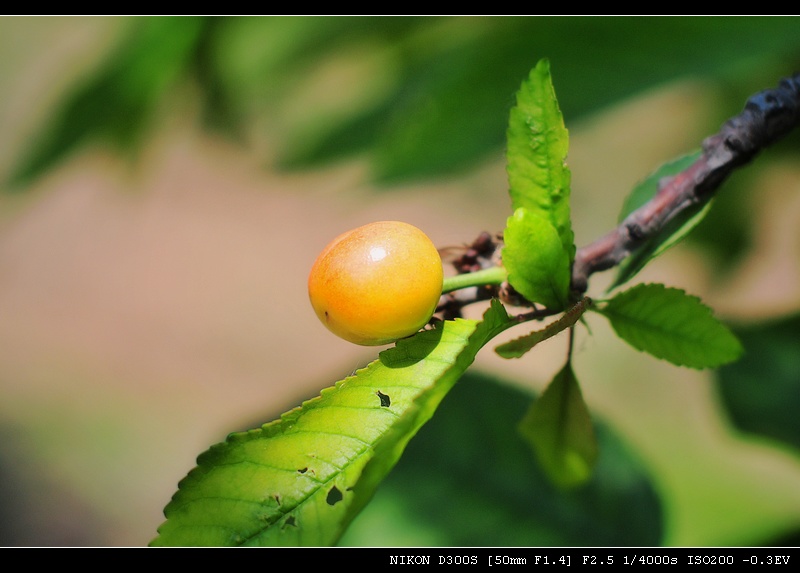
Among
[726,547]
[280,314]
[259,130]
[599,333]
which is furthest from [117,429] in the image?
[726,547]

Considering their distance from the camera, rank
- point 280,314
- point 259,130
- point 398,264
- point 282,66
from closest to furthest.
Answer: point 398,264 → point 282,66 → point 259,130 → point 280,314

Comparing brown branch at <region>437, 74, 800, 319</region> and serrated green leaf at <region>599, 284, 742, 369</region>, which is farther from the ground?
brown branch at <region>437, 74, 800, 319</region>

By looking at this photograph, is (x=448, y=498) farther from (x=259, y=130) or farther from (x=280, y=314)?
(x=280, y=314)

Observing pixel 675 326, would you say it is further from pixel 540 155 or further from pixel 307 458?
pixel 307 458

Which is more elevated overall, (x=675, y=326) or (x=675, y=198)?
(x=675, y=198)

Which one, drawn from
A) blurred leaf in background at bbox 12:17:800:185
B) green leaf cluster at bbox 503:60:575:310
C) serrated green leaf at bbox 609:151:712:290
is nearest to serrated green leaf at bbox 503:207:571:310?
green leaf cluster at bbox 503:60:575:310

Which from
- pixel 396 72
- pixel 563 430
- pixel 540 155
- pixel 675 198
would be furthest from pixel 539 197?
pixel 396 72

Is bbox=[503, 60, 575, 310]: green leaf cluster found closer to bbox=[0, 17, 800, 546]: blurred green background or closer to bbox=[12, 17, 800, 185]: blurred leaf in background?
bbox=[0, 17, 800, 546]: blurred green background
